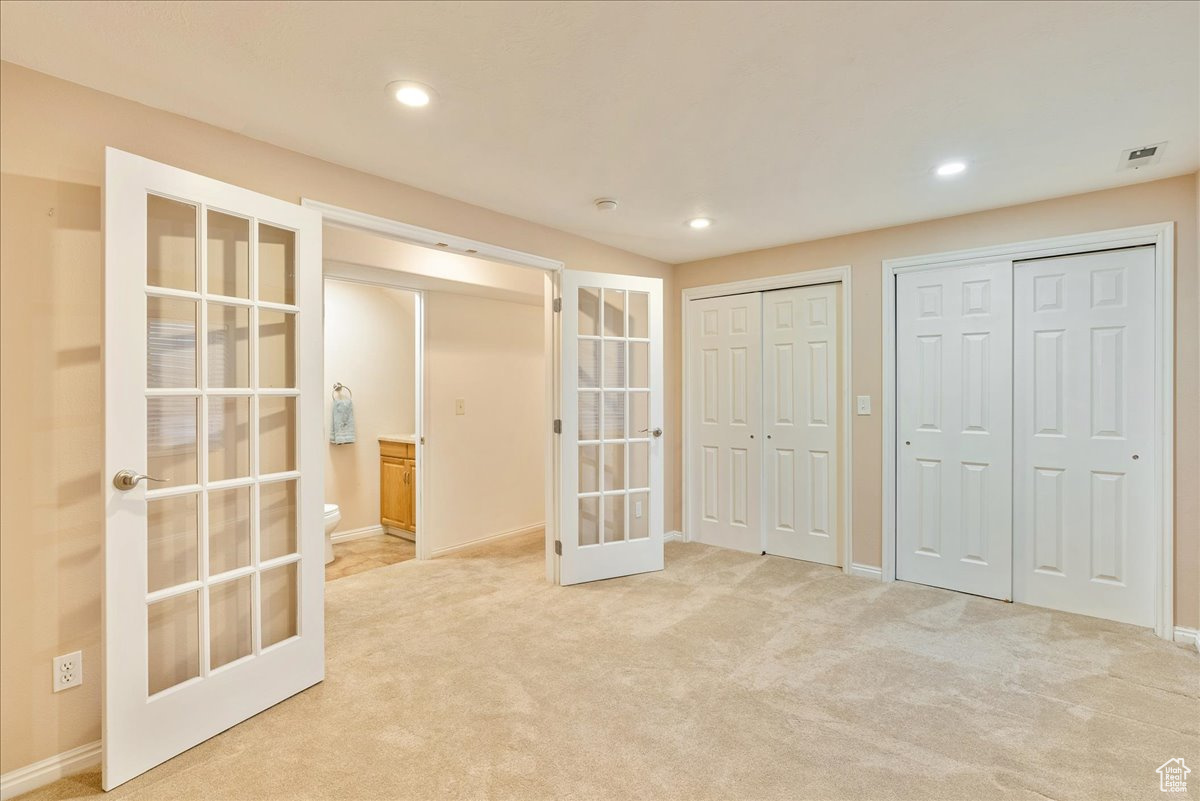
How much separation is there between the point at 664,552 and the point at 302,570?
2.71m

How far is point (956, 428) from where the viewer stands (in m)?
3.44

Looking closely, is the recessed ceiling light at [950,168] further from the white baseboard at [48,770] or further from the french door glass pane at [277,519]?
the white baseboard at [48,770]

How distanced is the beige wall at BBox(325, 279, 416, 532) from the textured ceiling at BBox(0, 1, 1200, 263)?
97.0 inches

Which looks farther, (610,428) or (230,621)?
(610,428)

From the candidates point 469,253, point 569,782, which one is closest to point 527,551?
point 469,253

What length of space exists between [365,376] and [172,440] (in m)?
3.11

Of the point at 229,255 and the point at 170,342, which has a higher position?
the point at 229,255

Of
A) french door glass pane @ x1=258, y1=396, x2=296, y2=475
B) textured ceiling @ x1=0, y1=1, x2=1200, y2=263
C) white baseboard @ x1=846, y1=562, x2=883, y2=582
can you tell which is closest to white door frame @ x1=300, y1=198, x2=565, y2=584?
textured ceiling @ x1=0, y1=1, x2=1200, y2=263

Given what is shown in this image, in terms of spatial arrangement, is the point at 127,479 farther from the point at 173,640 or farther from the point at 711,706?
the point at 711,706

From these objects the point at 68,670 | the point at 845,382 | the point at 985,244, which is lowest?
the point at 68,670

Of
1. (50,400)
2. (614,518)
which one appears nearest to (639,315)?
(614,518)

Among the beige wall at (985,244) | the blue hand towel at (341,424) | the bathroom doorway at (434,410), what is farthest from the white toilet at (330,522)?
the beige wall at (985,244)

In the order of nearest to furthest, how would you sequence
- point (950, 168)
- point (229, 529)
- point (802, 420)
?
point (229, 529)
point (950, 168)
point (802, 420)

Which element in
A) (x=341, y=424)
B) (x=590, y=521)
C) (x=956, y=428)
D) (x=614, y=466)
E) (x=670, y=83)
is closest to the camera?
(x=670, y=83)
